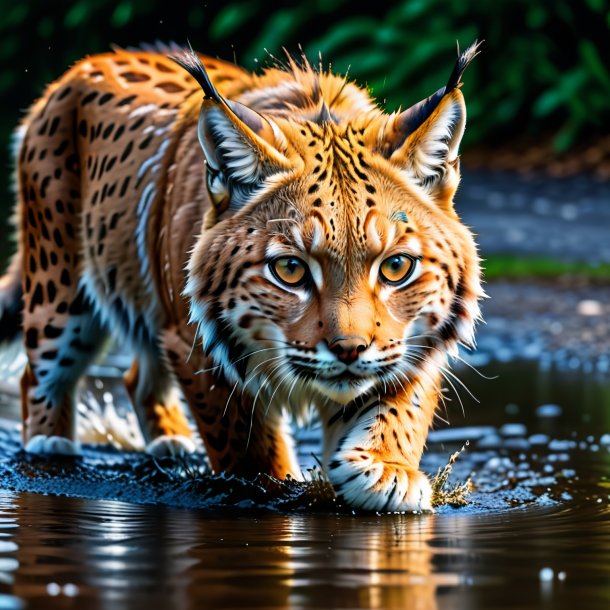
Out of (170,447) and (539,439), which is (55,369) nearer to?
(170,447)

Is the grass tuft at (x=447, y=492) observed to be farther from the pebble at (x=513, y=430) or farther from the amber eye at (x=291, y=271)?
the pebble at (x=513, y=430)

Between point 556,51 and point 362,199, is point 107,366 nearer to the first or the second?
point 362,199

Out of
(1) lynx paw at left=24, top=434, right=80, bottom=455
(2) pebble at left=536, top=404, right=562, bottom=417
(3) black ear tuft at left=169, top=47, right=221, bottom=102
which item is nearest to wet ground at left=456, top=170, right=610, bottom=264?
(2) pebble at left=536, top=404, right=562, bottom=417

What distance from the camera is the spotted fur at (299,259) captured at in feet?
18.2

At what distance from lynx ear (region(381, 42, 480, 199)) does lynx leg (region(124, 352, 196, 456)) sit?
2.58 metres

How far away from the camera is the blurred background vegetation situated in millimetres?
20891

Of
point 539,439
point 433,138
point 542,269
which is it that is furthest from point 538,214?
point 433,138

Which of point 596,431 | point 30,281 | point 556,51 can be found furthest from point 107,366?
point 556,51

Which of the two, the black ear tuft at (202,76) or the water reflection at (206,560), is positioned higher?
the black ear tuft at (202,76)

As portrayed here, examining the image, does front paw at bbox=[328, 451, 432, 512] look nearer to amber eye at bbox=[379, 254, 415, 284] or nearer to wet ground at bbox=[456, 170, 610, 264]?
amber eye at bbox=[379, 254, 415, 284]

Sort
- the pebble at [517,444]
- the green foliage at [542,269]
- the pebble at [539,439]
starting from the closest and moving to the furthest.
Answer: the pebble at [517,444], the pebble at [539,439], the green foliage at [542,269]

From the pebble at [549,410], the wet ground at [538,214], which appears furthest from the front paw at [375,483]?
the wet ground at [538,214]

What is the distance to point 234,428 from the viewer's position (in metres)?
6.25

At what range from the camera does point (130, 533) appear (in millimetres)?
5320
